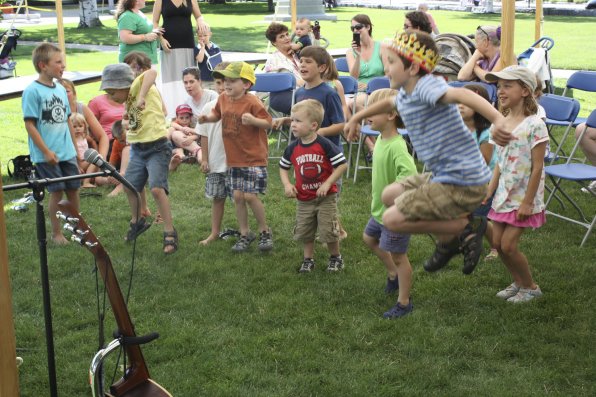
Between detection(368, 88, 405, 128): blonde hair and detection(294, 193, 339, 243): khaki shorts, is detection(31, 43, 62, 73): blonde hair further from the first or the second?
detection(368, 88, 405, 128): blonde hair

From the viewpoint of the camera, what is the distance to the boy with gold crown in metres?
4.23

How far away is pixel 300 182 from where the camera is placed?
634 cm

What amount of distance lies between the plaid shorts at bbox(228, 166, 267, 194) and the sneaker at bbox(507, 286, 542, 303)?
2.20m

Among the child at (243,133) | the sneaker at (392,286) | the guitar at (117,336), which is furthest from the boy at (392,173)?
the guitar at (117,336)

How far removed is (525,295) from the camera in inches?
226

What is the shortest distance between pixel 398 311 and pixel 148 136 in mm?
2706

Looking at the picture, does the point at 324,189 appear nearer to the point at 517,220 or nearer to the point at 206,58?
the point at 517,220

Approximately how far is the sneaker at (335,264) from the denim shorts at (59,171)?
2.30 m

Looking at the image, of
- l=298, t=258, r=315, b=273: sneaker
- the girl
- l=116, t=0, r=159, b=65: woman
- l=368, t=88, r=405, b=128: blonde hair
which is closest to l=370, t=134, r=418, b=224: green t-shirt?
l=368, t=88, r=405, b=128: blonde hair

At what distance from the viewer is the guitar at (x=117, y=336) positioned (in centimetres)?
383

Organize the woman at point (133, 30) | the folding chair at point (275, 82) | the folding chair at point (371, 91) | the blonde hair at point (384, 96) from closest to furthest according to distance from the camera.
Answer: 1. the blonde hair at point (384, 96)
2. the folding chair at point (371, 91)
3. the folding chair at point (275, 82)
4. the woman at point (133, 30)

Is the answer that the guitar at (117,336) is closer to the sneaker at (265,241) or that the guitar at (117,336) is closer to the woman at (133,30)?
the sneaker at (265,241)

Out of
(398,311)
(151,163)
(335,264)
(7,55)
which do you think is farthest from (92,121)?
(7,55)

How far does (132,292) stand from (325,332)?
1605mm
